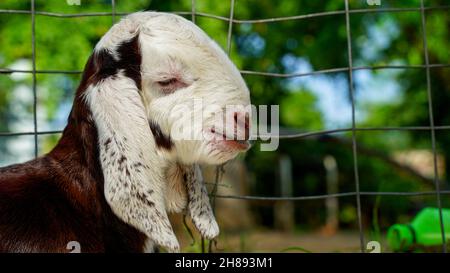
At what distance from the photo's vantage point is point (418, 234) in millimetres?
4398

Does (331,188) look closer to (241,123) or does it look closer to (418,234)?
(418,234)

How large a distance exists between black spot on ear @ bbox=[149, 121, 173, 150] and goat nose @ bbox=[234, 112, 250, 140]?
27cm

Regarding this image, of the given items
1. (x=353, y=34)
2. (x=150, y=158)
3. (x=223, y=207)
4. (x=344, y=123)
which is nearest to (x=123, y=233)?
(x=150, y=158)

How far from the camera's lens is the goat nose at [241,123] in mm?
2340

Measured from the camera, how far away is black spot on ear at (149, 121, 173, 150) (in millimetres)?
2422

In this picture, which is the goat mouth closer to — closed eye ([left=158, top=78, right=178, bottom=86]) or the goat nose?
the goat nose

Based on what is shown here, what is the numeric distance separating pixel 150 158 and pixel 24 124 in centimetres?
718

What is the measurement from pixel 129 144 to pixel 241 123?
41 cm

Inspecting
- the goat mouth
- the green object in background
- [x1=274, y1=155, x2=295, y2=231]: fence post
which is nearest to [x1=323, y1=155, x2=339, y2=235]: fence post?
[x1=274, y1=155, x2=295, y2=231]: fence post

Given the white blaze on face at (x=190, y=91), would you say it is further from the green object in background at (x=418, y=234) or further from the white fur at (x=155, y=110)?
the green object in background at (x=418, y=234)

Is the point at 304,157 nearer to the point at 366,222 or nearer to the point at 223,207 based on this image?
the point at 366,222

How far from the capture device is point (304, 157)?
12297 mm

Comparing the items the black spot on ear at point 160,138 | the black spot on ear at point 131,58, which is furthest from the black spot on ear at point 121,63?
the black spot on ear at point 160,138

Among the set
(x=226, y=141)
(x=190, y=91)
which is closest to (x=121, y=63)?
(x=190, y=91)
